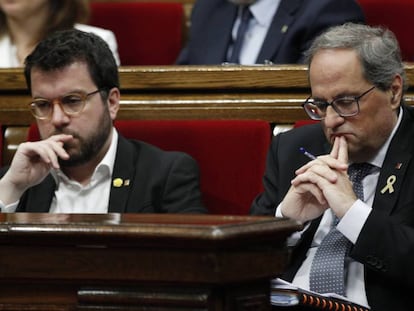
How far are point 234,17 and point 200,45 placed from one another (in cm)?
8

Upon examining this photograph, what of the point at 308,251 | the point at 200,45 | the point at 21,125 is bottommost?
the point at 308,251

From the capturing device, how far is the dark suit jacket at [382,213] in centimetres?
108

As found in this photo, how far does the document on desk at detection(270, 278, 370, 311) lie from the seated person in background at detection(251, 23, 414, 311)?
0.21ft

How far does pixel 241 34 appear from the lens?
1.74 m

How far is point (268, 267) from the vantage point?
2.35ft

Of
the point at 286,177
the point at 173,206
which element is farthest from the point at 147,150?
the point at 286,177

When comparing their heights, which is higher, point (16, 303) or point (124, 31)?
point (124, 31)

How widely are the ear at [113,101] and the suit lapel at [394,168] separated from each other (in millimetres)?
416

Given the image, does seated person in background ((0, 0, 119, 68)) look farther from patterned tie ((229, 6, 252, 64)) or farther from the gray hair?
the gray hair

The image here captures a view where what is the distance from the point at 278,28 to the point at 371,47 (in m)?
0.47

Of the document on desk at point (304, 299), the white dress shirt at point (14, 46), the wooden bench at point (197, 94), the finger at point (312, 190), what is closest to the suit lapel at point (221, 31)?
the white dress shirt at point (14, 46)

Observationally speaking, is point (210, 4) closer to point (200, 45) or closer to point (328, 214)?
point (200, 45)

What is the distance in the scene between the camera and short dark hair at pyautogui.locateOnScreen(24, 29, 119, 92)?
1356 mm

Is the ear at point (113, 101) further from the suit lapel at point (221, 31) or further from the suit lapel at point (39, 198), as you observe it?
the suit lapel at point (221, 31)
